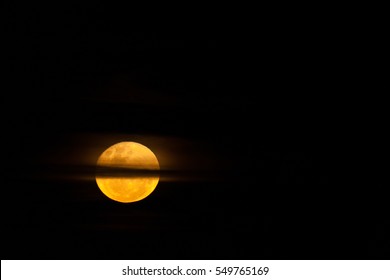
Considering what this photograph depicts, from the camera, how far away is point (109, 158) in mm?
3672

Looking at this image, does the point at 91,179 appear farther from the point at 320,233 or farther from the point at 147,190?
the point at 320,233

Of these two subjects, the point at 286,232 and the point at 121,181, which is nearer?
the point at 121,181

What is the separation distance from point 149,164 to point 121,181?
0.32 meters

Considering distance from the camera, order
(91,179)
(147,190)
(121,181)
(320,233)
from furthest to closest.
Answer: (320,233), (91,179), (147,190), (121,181)

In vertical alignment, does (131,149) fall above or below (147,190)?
above
